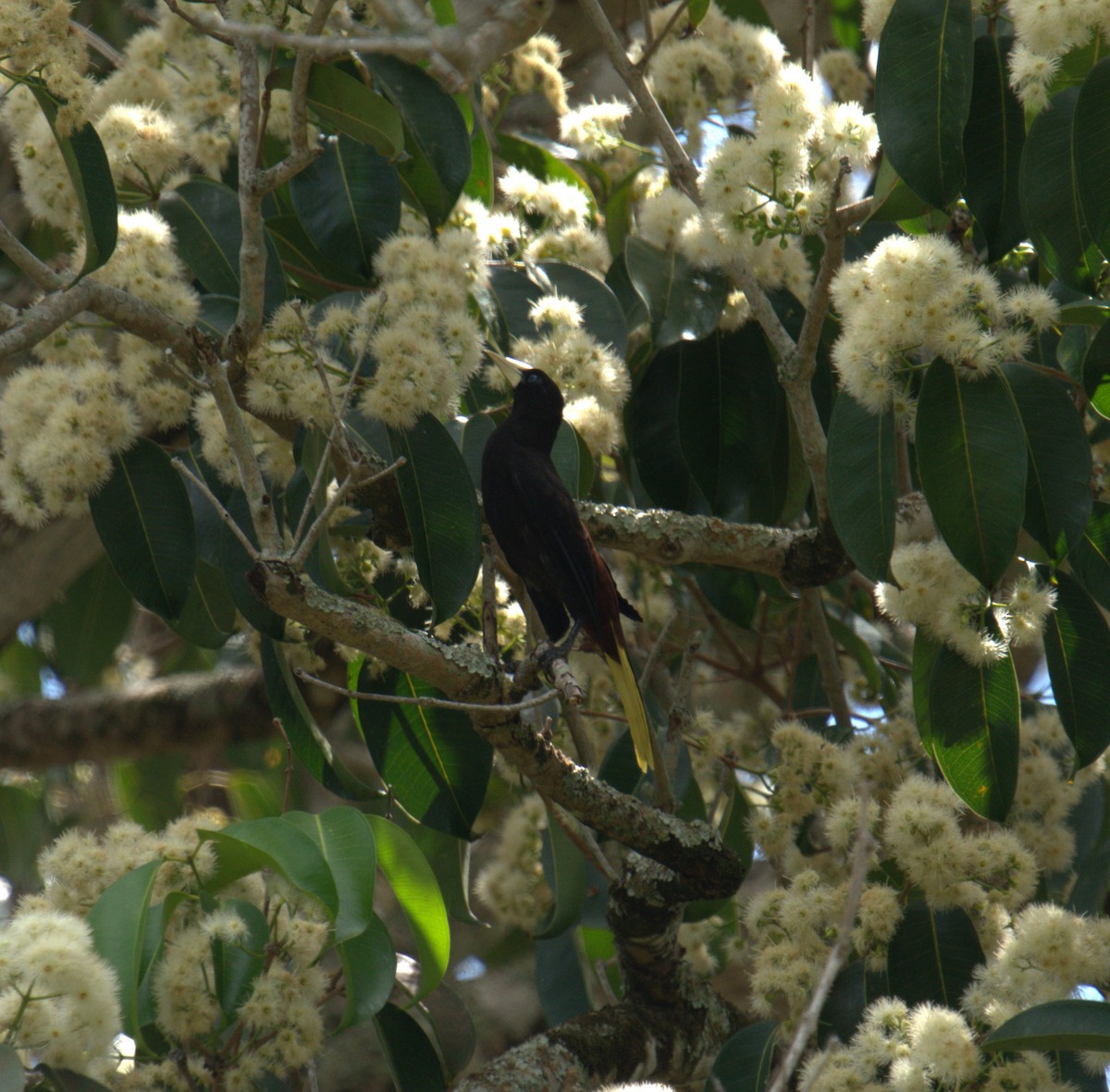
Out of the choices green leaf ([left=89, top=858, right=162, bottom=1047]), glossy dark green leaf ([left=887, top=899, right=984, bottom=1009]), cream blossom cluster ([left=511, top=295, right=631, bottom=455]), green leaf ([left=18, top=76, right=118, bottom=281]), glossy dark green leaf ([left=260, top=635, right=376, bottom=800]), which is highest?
green leaf ([left=18, top=76, right=118, bottom=281])

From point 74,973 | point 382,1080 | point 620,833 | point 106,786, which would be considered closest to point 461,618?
point 620,833

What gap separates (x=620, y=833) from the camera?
2.23m

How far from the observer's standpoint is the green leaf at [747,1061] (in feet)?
7.09

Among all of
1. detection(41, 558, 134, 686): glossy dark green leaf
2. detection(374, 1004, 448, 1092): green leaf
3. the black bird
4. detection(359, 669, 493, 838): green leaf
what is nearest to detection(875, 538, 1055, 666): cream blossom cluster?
the black bird

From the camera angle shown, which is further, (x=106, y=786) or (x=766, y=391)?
(x=106, y=786)

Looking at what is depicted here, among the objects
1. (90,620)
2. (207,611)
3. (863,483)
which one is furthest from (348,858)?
(90,620)

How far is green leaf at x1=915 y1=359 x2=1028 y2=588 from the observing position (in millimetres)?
1817

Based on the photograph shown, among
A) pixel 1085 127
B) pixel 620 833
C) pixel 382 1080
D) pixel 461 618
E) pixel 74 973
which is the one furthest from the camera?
pixel 382 1080

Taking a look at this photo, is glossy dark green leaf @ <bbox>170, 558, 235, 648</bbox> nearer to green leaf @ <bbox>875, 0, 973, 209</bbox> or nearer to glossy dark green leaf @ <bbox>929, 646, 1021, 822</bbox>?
glossy dark green leaf @ <bbox>929, 646, 1021, 822</bbox>

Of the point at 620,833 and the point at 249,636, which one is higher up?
the point at 620,833

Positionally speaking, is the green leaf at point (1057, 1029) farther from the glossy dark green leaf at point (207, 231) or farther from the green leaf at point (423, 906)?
the glossy dark green leaf at point (207, 231)

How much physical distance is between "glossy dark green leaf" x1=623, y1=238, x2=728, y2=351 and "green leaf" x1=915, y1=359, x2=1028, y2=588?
3.06ft

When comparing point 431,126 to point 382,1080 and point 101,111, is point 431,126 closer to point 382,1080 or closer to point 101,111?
point 101,111

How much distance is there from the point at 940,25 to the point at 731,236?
1.61 feet
